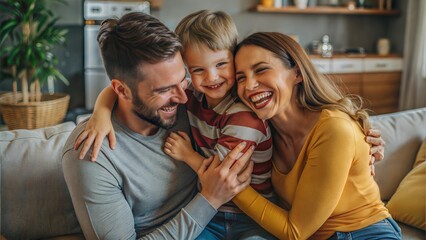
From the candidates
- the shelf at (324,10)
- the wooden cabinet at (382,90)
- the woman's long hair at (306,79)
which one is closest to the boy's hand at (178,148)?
the woman's long hair at (306,79)

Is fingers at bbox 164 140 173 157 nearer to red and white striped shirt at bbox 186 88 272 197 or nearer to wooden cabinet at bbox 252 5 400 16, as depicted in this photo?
red and white striped shirt at bbox 186 88 272 197

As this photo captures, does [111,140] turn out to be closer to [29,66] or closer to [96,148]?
→ [96,148]

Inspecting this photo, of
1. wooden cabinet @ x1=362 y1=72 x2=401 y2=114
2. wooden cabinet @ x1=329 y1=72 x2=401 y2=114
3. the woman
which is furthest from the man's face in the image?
wooden cabinet @ x1=362 y1=72 x2=401 y2=114

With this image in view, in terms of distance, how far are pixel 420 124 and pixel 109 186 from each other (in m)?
1.41

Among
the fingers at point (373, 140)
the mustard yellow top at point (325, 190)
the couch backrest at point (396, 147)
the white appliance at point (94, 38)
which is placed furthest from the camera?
the white appliance at point (94, 38)

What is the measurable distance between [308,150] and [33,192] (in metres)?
0.91

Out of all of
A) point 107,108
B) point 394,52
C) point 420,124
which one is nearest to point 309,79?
point 107,108

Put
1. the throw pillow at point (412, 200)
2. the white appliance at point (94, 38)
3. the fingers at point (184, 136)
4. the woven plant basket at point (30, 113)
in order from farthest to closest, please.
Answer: the white appliance at point (94, 38)
the woven plant basket at point (30, 113)
the throw pillow at point (412, 200)
the fingers at point (184, 136)

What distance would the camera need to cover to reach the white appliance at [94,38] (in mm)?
4652

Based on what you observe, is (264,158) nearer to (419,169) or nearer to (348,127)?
(348,127)

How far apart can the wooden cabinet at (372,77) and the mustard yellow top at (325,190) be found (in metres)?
3.87

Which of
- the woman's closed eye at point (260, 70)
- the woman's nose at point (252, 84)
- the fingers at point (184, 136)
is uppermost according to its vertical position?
the woman's closed eye at point (260, 70)

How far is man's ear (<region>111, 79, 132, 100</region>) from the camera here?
1.43 meters

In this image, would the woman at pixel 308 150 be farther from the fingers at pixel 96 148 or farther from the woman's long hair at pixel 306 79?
the fingers at pixel 96 148
